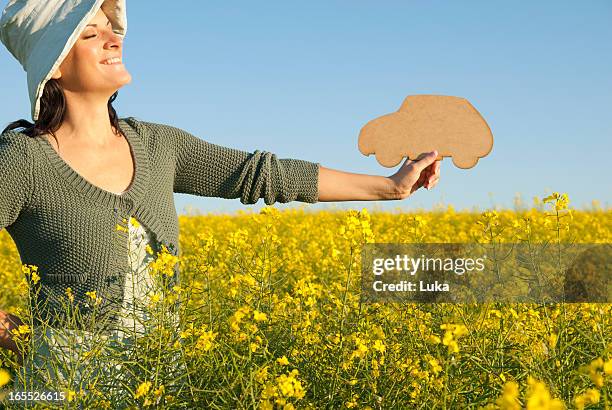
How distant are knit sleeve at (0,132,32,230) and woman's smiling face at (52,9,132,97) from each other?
0.27 meters

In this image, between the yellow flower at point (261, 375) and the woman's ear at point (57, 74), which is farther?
the woman's ear at point (57, 74)

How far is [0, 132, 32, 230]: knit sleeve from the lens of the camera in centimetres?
258

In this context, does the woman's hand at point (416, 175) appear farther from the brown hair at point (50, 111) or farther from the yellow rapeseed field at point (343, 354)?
the brown hair at point (50, 111)

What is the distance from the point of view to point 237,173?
2.98 meters

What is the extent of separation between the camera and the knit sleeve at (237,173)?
2971 mm

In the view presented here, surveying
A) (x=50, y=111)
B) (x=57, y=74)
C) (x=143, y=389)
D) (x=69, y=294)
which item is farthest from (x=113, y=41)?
(x=143, y=389)

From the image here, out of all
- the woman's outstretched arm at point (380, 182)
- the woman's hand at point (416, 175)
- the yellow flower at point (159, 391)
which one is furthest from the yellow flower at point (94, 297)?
the woman's hand at point (416, 175)

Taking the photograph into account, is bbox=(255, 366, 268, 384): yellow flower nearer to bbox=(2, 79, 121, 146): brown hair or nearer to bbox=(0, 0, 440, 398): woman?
bbox=(0, 0, 440, 398): woman

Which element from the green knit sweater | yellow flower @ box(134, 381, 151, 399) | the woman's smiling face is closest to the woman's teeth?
the woman's smiling face

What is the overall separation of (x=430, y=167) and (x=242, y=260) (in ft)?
2.73

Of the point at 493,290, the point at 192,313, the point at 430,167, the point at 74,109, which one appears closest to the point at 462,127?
the point at 430,167

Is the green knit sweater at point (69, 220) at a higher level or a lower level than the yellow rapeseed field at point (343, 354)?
higher

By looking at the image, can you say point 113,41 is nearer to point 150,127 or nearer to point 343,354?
point 150,127

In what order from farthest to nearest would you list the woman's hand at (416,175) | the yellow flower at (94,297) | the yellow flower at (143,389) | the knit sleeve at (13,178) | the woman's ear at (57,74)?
the woman's hand at (416,175), the woman's ear at (57,74), the knit sleeve at (13,178), the yellow flower at (94,297), the yellow flower at (143,389)
